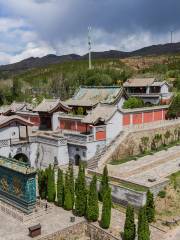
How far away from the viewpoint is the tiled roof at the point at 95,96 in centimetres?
4425

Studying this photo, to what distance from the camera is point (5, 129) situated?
33.9 metres

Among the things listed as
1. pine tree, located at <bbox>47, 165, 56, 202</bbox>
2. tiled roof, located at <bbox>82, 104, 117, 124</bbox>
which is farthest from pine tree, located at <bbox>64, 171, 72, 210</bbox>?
tiled roof, located at <bbox>82, 104, 117, 124</bbox>

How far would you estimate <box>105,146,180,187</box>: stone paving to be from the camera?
94.1 feet

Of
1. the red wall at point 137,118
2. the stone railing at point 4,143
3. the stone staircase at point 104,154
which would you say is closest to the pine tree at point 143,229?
the stone staircase at point 104,154

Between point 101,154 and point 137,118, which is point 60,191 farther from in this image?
point 137,118

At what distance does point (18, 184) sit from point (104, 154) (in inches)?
438

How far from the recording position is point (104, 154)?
111 ft

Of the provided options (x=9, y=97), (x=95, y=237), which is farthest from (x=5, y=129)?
(x=9, y=97)

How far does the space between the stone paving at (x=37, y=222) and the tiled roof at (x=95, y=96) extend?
21048mm

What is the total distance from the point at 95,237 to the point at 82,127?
17.2 meters

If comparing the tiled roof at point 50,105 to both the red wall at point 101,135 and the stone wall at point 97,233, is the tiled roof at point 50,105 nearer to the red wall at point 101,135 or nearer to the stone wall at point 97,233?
the red wall at point 101,135

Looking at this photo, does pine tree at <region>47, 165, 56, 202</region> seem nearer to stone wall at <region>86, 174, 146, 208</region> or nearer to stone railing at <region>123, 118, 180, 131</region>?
stone wall at <region>86, 174, 146, 208</region>

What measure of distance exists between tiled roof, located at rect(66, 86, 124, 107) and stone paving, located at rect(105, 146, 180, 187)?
11.3 metres

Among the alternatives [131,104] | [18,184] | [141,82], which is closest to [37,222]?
[18,184]
